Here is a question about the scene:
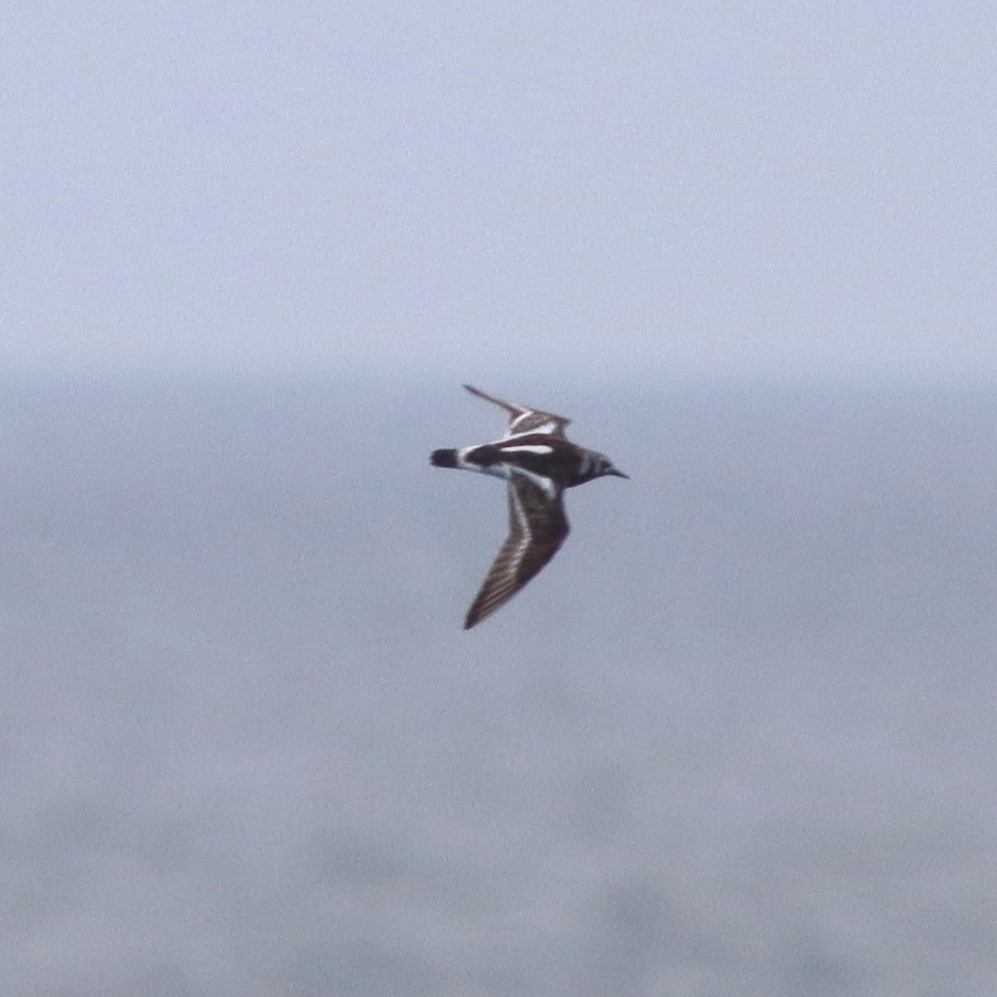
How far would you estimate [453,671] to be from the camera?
5576 inches

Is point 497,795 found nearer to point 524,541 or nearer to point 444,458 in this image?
point 444,458

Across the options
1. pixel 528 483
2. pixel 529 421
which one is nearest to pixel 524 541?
pixel 528 483

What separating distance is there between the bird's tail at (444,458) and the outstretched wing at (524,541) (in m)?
0.67

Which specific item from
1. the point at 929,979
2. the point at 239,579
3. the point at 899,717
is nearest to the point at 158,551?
the point at 239,579

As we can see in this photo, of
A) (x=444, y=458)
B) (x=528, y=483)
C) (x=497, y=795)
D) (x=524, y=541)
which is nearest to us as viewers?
(x=524, y=541)

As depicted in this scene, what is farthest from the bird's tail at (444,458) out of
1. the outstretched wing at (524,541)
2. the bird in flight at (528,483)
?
the outstretched wing at (524,541)

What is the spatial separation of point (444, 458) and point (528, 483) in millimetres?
1032

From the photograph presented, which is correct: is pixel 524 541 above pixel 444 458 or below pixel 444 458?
below

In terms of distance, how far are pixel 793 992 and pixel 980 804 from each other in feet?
83.8

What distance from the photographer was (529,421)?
27219mm

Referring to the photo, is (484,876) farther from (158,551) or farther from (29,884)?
(158,551)

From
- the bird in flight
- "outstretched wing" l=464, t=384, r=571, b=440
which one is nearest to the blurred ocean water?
"outstretched wing" l=464, t=384, r=571, b=440

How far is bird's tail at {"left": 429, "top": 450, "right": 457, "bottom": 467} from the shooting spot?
960 inches

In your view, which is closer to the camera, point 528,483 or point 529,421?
point 528,483
